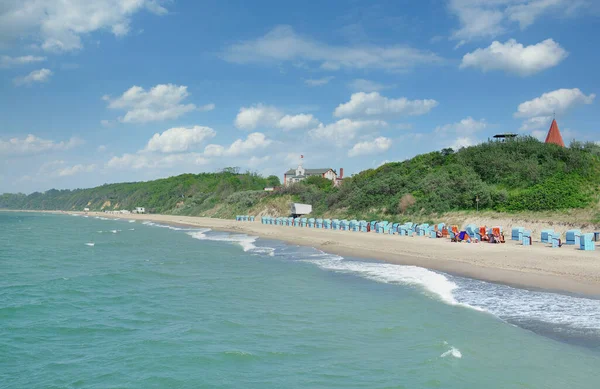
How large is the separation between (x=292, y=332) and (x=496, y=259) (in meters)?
11.5

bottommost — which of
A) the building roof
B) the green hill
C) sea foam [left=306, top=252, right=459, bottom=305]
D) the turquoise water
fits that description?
the turquoise water

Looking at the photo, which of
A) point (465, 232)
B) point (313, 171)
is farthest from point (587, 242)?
point (313, 171)

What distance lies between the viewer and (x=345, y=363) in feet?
27.1

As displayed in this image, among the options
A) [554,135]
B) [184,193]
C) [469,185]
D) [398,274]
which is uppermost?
[554,135]

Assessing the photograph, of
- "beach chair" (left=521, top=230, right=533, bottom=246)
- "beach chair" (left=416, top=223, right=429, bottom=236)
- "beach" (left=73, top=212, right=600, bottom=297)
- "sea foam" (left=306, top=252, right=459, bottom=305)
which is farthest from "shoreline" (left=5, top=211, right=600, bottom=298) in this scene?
"beach chair" (left=416, top=223, right=429, bottom=236)

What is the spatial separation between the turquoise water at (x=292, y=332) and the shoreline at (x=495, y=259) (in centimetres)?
125

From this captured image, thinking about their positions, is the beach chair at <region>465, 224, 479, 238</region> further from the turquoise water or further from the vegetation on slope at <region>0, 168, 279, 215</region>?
the vegetation on slope at <region>0, 168, 279, 215</region>

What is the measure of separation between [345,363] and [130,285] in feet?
34.1

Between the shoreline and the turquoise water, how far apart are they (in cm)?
125

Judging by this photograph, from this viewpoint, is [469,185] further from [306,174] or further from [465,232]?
[306,174]

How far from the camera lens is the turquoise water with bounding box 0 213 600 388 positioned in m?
7.70

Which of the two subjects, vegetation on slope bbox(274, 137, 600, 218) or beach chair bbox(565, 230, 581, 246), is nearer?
beach chair bbox(565, 230, 581, 246)

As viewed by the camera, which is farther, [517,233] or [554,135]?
[554,135]

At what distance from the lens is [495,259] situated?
720 inches
